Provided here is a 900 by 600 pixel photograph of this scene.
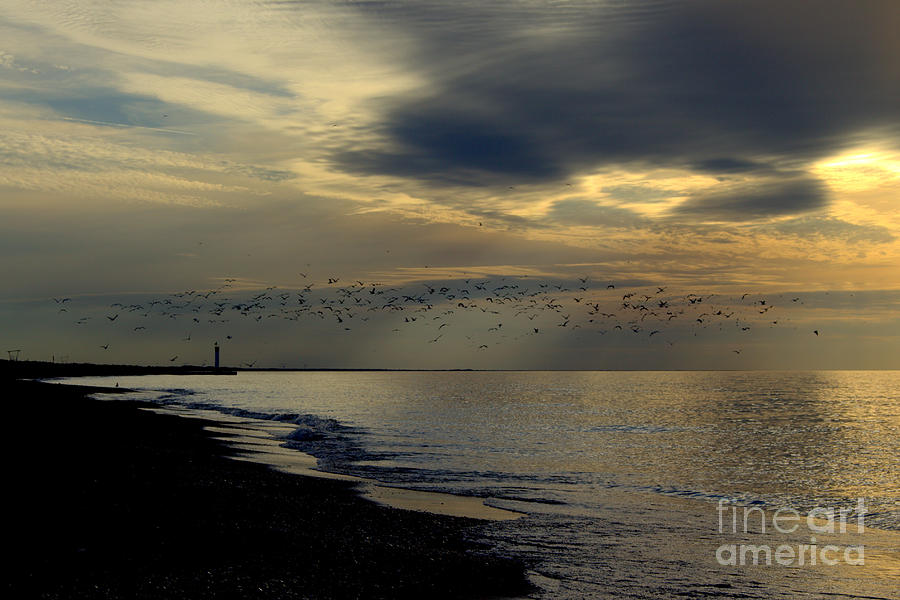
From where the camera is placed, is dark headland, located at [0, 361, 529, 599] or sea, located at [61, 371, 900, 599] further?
sea, located at [61, 371, 900, 599]

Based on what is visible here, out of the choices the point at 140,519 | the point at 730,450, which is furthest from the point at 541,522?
the point at 730,450

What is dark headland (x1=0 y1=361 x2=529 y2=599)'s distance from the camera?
12.3m

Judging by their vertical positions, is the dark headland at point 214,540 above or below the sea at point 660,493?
above

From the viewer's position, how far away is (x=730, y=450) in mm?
46812

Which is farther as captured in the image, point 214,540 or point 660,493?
point 660,493

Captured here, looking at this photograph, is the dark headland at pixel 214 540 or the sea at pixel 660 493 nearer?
the dark headland at pixel 214 540

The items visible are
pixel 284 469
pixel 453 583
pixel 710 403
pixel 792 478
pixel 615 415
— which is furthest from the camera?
pixel 710 403

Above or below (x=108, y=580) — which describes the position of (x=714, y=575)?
below

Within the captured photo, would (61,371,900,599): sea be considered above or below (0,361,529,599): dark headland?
below

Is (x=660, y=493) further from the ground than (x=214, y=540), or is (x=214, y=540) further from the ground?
(x=214, y=540)

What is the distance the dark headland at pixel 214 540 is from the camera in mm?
12297

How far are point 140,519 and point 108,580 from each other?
4152 mm

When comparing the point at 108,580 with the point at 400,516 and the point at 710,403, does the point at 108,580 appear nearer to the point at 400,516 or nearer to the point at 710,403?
the point at 400,516

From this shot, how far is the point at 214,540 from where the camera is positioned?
49.3 feet
